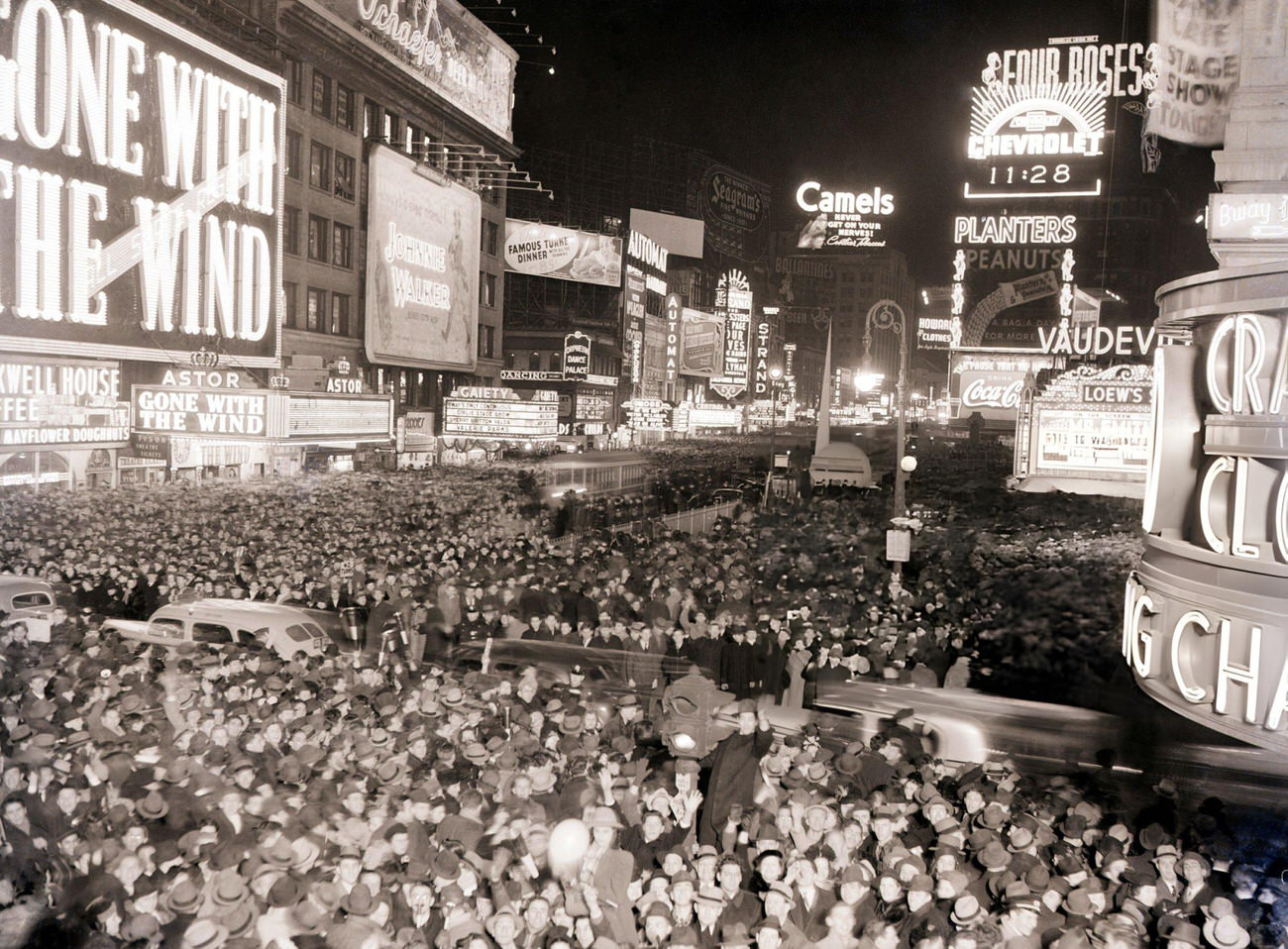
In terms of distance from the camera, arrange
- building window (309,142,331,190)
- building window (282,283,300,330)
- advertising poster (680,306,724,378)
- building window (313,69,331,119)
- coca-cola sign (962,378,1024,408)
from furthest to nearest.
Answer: advertising poster (680,306,724,378), coca-cola sign (962,378,1024,408), building window (313,69,331,119), building window (309,142,331,190), building window (282,283,300,330)

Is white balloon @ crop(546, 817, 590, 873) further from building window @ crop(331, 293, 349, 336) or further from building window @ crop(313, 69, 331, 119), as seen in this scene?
building window @ crop(313, 69, 331, 119)

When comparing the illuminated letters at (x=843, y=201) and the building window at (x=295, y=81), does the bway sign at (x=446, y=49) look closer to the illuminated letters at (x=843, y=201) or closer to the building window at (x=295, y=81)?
the building window at (x=295, y=81)

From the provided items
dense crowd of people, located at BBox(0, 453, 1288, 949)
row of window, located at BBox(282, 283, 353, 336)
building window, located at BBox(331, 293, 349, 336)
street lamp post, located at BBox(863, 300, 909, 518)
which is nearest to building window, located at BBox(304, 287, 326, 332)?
row of window, located at BBox(282, 283, 353, 336)

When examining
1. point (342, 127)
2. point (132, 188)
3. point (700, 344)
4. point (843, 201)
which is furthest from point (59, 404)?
point (700, 344)

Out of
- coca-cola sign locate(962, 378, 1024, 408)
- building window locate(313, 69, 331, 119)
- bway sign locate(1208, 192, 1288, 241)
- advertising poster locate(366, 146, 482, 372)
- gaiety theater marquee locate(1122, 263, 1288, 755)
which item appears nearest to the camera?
gaiety theater marquee locate(1122, 263, 1288, 755)

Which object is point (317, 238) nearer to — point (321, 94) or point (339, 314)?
point (339, 314)

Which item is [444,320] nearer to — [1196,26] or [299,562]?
[299,562]
